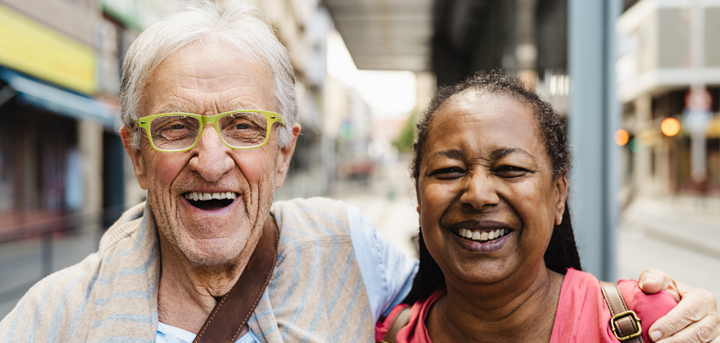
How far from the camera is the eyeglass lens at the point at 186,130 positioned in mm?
1579

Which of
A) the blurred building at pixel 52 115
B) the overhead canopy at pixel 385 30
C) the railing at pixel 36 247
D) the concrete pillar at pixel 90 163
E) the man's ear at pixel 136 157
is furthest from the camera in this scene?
the concrete pillar at pixel 90 163

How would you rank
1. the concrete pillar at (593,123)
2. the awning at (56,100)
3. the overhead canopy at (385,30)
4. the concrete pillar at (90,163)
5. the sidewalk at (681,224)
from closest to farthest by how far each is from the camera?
1. the concrete pillar at (593,123)
2. the awning at (56,100)
3. the overhead canopy at (385,30)
4. the sidewalk at (681,224)
5. the concrete pillar at (90,163)

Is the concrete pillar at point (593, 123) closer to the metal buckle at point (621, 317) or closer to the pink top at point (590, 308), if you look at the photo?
the pink top at point (590, 308)

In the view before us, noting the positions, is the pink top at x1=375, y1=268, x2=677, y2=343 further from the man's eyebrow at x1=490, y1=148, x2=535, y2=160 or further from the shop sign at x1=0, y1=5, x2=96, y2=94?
the shop sign at x1=0, y1=5, x2=96, y2=94

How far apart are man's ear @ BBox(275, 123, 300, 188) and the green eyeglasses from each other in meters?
0.20

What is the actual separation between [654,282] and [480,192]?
0.61 meters

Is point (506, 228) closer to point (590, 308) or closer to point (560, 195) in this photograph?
point (560, 195)

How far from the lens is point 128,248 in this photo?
5.57 ft

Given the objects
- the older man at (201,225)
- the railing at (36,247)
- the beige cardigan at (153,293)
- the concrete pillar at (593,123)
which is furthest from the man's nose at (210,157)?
the railing at (36,247)

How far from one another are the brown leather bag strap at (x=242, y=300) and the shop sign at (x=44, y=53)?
8.32 m

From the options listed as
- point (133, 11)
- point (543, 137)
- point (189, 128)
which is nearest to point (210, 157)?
point (189, 128)

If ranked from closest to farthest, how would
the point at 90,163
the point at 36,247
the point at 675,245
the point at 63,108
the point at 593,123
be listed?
the point at 593,123
the point at 36,247
the point at 63,108
the point at 675,245
the point at 90,163

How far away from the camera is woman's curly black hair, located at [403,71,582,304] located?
159cm

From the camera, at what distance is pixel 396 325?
71.8 inches
